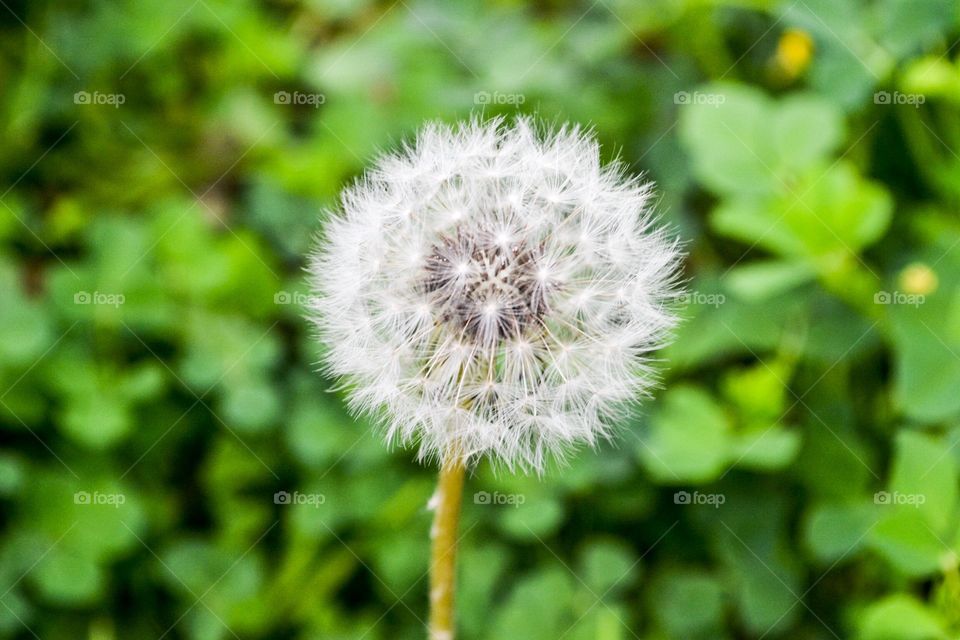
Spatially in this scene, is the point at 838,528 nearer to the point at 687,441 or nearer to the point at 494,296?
A: the point at 687,441

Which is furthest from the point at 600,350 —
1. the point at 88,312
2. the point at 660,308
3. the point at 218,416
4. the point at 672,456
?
the point at 88,312

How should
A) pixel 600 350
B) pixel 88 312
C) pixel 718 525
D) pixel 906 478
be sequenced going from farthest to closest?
1. pixel 88 312
2. pixel 718 525
3. pixel 906 478
4. pixel 600 350

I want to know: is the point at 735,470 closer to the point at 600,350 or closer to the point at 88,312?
the point at 600,350

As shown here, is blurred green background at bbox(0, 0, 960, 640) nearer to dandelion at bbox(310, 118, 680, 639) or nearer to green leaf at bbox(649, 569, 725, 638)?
green leaf at bbox(649, 569, 725, 638)

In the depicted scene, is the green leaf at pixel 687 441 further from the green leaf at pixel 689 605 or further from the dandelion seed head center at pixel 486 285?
the dandelion seed head center at pixel 486 285

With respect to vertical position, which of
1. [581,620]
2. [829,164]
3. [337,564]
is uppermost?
[829,164]

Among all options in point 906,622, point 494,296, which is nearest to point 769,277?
point 906,622

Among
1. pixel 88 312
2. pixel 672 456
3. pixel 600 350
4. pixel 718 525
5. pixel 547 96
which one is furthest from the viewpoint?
pixel 547 96
